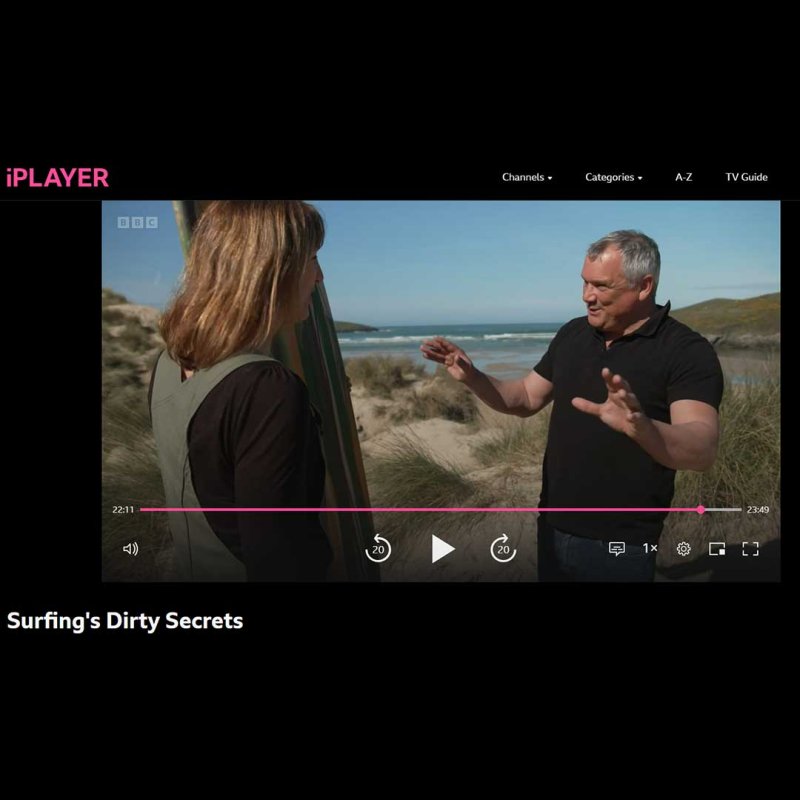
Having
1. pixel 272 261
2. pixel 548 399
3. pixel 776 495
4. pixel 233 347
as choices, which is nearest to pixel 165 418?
pixel 233 347

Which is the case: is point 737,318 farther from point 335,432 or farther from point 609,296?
point 335,432

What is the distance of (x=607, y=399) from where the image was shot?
219 cm

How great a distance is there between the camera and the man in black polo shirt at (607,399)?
2152 mm

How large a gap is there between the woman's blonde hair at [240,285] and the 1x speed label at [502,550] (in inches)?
44.5

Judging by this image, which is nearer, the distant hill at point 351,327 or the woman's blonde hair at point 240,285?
the woman's blonde hair at point 240,285

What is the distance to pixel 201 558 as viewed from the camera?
83.4 inches

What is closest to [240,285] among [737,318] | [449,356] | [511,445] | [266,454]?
[266,454]

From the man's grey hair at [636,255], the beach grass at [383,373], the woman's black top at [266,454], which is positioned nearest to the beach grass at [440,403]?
the beach grass at [383,373]

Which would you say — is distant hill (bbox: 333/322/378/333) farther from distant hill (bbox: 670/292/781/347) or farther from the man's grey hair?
distant hill (bbox: 670/292/781/347)

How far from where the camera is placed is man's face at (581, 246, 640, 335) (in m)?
2.32

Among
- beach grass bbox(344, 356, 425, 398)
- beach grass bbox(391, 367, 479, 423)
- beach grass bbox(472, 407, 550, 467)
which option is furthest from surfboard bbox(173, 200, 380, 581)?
beach grass bbox(472, 407, 550, 467)

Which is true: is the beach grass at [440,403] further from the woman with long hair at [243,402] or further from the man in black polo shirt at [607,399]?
the woman with long hair at [243,402]

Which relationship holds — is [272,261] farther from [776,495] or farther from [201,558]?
[776,495]
